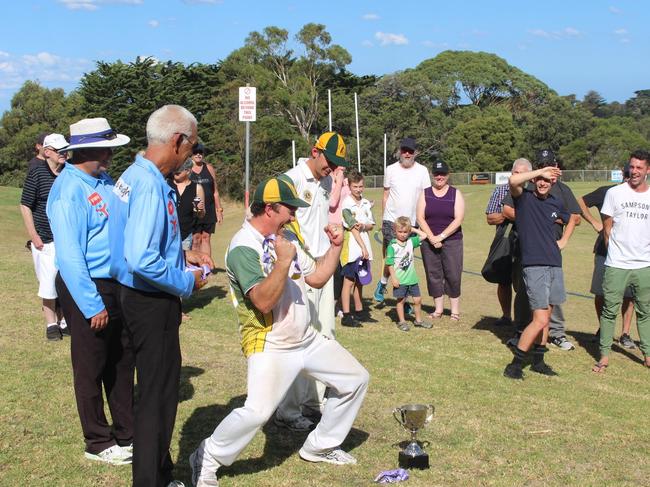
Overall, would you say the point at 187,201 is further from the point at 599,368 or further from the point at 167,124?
the point at 167,124

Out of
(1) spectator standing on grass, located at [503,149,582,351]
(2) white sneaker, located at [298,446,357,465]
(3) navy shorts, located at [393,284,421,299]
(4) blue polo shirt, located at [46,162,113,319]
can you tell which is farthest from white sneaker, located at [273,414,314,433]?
(3) navy shorts, located at [393,284,421,299]

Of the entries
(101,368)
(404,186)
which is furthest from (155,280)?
(404,186)

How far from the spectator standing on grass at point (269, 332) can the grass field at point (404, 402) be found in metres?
0.52

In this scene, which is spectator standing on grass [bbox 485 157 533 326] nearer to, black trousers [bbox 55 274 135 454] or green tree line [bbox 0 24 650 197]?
black trousers [bbox 55 274 135 454]

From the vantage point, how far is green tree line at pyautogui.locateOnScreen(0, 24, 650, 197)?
164ft

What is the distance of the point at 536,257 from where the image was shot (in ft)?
25.5

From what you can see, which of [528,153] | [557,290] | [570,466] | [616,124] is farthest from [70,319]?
[616,124]

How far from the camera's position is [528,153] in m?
73.3

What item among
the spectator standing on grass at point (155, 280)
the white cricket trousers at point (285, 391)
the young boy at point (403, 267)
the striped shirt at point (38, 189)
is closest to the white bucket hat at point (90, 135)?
the spectator standing on grass at point (155, 280)

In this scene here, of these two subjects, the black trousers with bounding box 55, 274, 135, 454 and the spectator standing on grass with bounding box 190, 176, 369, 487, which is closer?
the spectator standing on grass with bounding box 190, 176, 369, 487

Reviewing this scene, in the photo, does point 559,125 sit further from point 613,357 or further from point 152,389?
point 152,389

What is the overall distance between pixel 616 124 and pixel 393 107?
1094 inches

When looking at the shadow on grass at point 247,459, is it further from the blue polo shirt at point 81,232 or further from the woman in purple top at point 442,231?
the woman in purple top at point 442,231

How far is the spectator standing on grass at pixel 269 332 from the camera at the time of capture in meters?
4.46
